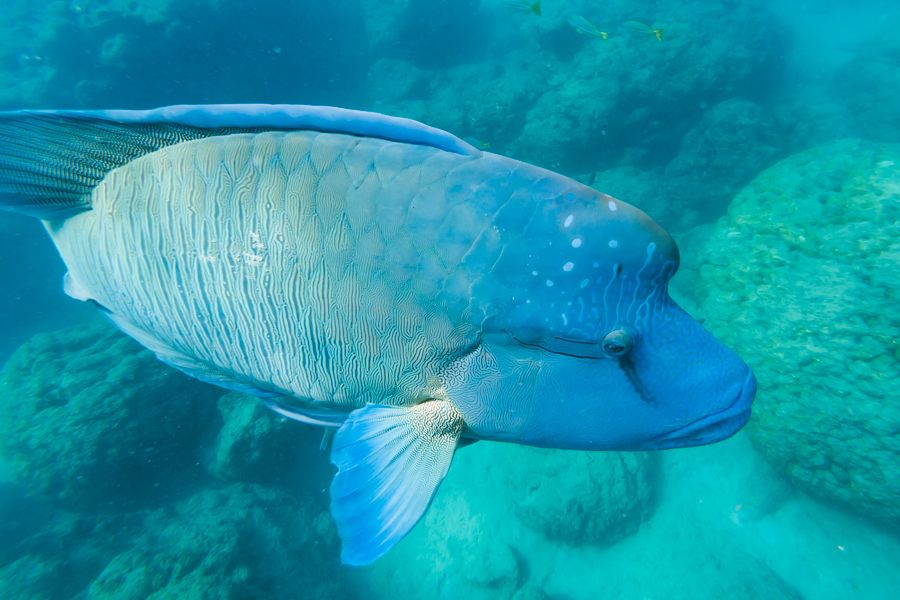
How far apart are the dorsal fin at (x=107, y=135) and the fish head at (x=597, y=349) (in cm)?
38

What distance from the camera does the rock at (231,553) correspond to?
428 centimetres

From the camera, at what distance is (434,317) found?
1.22 m

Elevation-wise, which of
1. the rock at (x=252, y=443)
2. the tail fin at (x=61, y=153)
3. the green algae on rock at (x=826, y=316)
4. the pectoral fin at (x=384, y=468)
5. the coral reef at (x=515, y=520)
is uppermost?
the tail fin at (x=61, y=153)

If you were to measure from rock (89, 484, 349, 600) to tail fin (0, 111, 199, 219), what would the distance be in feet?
14.2

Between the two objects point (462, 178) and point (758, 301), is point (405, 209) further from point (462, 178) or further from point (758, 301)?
point (758, 301)

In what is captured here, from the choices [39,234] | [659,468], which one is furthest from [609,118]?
[39,234]

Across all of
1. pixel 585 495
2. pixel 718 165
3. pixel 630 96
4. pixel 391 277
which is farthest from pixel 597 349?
pixel 630 96

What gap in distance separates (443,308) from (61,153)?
1.28 m

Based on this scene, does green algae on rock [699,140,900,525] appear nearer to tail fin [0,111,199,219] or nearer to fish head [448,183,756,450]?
fish head [448,183,756,450]

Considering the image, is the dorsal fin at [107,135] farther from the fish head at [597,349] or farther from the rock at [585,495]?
the rock at [585,495]

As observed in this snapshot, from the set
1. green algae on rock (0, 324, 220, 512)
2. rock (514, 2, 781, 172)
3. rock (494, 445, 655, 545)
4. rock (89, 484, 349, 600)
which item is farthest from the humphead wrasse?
rock (514, 2, 781, 172)

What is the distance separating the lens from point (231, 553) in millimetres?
4637

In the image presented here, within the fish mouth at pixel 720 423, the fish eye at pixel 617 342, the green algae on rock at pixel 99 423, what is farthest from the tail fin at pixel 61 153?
the green algae on rock at pixel 99 423

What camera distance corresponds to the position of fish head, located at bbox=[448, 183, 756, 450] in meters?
1.11
